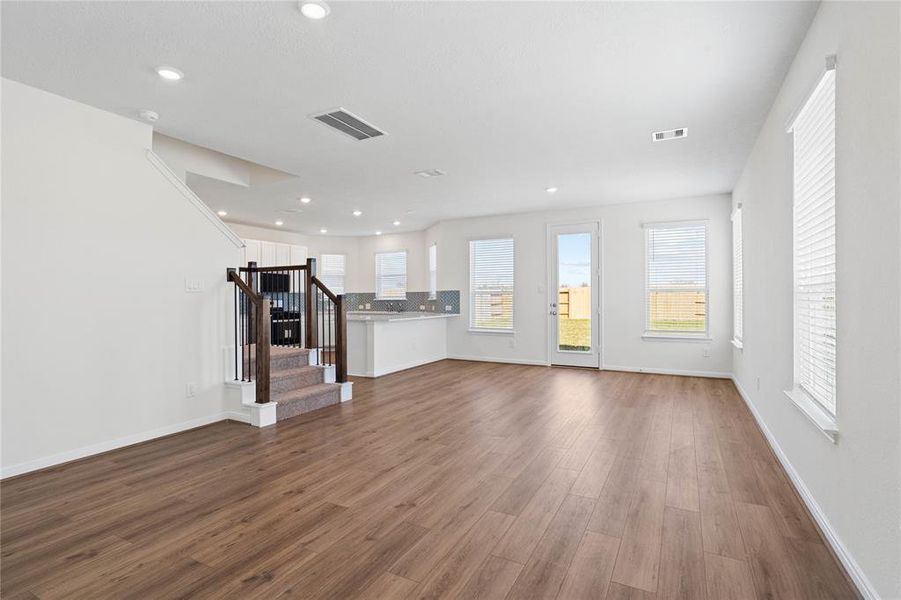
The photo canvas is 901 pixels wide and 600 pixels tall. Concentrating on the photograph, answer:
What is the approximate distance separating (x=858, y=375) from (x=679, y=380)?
15.5ft

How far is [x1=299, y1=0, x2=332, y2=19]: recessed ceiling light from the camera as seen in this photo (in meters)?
2.23

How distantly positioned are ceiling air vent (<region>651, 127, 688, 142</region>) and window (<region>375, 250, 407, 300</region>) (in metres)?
6.87

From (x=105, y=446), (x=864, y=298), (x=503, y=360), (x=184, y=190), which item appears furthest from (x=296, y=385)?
(x=864, y=298)

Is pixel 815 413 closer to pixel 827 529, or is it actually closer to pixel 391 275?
pixel 827 529

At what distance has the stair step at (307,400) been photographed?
172 inches

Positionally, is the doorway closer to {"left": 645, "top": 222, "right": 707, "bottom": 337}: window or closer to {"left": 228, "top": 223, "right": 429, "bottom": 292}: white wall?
{"left": 645, "top": 222, "right": 707, "bottom": 337}: window

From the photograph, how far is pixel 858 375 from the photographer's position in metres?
1.80

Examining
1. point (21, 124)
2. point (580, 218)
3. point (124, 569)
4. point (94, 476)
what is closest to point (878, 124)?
point (124, 569)

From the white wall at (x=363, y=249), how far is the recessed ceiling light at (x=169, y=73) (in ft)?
20.7

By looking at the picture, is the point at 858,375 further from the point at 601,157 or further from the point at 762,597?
the point at 601,157

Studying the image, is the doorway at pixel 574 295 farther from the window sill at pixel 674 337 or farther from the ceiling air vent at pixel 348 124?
the ceiling air vent at pixel 348 124

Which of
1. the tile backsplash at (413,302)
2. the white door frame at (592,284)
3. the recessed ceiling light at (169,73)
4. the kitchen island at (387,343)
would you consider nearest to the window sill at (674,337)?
the white door frame at (592,284)

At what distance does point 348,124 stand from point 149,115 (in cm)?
159

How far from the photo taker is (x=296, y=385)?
193 inches
